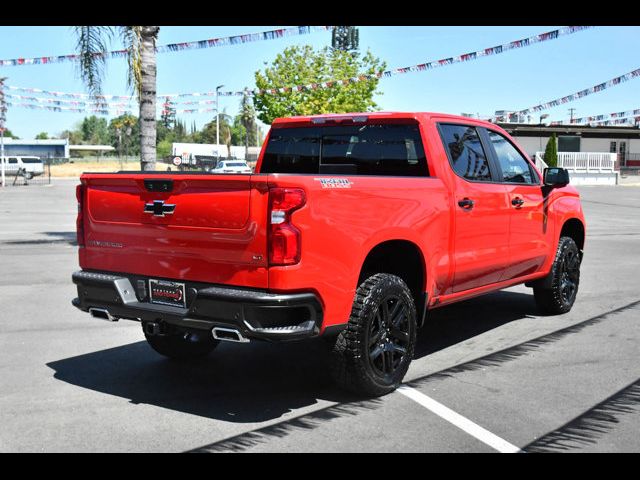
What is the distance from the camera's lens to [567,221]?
791cm

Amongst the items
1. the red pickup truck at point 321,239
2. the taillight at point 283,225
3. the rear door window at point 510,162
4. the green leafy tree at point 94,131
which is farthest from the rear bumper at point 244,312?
the green leafy tree at point 94,131

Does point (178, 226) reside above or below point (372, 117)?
below

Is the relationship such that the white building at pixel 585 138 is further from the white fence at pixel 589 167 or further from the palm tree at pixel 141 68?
the palm tree at pixel 141 68

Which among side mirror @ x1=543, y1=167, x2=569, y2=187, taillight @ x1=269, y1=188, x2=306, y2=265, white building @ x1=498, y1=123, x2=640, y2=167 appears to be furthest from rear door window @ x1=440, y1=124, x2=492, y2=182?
white building @ x1=498, y1=123, x2=640, y2=167

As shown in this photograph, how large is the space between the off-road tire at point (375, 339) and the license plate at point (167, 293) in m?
1.04

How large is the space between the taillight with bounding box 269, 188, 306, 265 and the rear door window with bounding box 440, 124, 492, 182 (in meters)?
2.04

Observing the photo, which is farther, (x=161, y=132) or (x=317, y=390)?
(x=161, y=132)

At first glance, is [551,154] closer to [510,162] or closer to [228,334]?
[510,162]

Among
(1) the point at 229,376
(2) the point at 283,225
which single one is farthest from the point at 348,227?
(1) the point at 229,376

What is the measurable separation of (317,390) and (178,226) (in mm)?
1548

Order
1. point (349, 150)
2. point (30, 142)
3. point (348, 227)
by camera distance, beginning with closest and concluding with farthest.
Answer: point (348, 227) < point (349, 150) < point (30, 142)

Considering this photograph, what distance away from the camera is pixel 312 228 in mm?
4316

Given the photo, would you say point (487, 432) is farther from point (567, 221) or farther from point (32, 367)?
point (567, 221)
